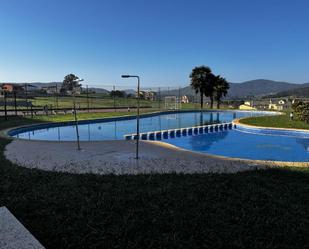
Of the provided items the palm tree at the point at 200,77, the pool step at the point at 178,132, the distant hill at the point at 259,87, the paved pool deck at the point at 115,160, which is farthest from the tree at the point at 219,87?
the distant hill at the point at 259,87

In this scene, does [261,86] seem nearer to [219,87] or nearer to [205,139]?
[219,87]

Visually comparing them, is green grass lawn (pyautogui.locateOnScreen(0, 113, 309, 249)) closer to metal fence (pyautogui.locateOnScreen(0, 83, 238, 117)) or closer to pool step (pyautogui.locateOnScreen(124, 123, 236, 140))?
pool step (pyautogui.locateOnScreen(124, 123, 236, 140))

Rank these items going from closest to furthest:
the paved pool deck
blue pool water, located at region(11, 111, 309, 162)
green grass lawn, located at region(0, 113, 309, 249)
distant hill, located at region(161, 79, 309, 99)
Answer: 1. green grass lawn, located at region(0, 113, 309, 249)
2. the paved pool deck
3. blue pool water, located at region(11, 111, 309, 162)
4. distant hill, located at region(161, 79, 309, 99)

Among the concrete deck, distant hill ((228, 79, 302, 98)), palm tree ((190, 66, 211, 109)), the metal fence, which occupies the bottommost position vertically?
the concrete deck

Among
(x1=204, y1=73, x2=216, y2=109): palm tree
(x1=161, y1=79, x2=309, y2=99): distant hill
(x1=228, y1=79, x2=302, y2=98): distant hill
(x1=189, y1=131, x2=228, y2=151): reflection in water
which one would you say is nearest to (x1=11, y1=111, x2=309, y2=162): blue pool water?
(x1=189, y1=131, x2=228, y2=151): reflection in water

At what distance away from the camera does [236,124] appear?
55.6 ft

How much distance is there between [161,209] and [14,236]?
59.7 inches

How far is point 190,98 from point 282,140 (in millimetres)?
25101

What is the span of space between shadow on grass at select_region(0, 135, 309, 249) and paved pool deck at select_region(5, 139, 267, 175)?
664 millimetres

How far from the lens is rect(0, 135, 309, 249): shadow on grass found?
2.64 m

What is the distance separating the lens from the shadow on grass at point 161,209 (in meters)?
2.64

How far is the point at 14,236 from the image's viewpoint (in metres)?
2.67

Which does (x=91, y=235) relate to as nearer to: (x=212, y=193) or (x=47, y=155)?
(x=212, y=193)

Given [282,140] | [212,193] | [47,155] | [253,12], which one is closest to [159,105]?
[253,12]
